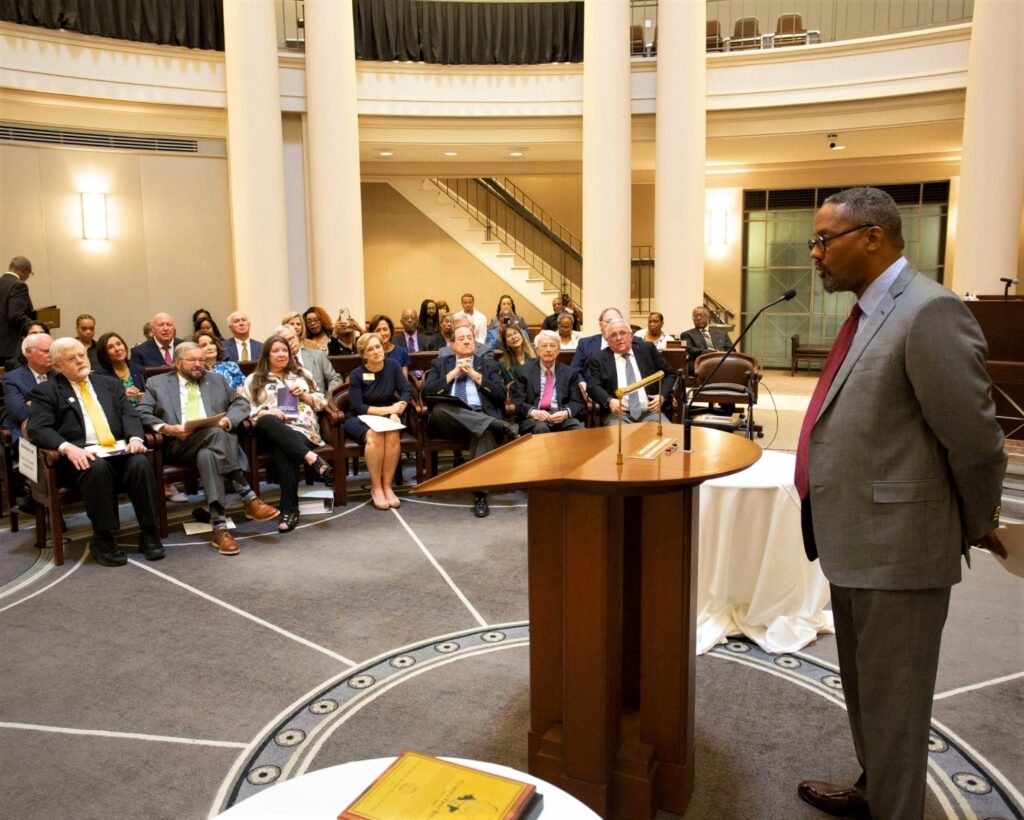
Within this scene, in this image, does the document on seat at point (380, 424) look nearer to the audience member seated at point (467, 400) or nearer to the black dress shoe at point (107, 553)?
the audience member seated at point (467, 400)

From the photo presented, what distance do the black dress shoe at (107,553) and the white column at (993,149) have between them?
9.04 metres

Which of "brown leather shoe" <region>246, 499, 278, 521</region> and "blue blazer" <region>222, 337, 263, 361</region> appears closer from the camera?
"brown leather shoe" <region>246, 499, 278, 521</region>

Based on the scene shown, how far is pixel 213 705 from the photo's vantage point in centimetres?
314

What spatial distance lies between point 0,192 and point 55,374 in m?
6.00

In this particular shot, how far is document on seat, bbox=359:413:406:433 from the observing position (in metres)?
5.93

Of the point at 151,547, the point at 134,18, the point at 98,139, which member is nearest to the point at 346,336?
the point at 151,547

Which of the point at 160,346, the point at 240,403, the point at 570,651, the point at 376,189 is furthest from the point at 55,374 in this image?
the point at 376,189

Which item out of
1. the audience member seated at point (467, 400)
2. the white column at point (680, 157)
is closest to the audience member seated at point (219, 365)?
the audience member seated at point (467, 400)

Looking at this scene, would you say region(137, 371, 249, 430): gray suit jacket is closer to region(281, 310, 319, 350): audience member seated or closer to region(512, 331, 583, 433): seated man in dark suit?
region(281, 310, 319, 350): audience member seated

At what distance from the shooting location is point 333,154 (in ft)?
32.6

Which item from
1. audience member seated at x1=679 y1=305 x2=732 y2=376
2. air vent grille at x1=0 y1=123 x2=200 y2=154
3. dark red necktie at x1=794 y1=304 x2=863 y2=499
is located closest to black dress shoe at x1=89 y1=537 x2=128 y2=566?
dark red necktie at x1=794 y1=304 x2=863 y2=499

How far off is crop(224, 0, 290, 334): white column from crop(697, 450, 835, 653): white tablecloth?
24.9 ft

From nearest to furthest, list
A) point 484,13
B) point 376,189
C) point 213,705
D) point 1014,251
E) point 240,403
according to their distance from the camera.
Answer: point 213,705
point 240,403
point 1014,251
point 484,13
point 376,189

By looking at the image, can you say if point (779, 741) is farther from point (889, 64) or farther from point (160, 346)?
point (889, 64)
